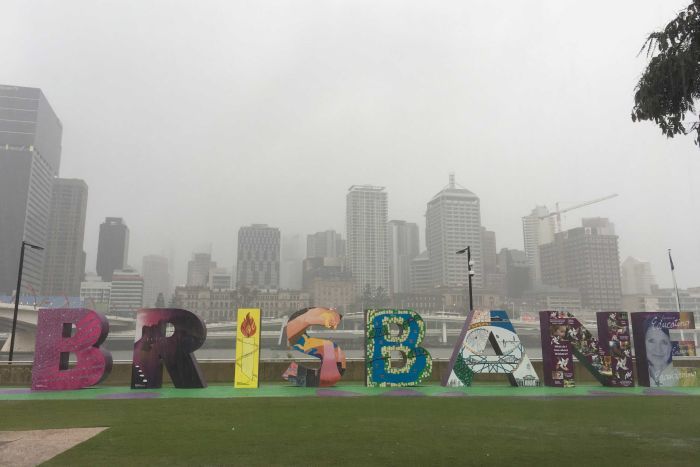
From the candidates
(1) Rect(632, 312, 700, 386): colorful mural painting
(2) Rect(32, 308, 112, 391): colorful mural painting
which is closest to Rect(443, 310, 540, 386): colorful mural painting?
(1) Rect(632, 312, 700, 386): colorful mural painting

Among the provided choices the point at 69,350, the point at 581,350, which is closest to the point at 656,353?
the point at 581,350

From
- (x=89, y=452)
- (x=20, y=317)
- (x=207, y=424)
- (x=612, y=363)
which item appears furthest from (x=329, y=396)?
(x=20, y=317)

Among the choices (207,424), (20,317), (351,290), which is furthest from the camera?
(351,290)

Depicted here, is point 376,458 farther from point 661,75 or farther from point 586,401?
point 586,401

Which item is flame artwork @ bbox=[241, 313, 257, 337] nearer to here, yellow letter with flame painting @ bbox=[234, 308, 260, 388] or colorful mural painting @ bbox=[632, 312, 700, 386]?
yellow letter with flame painting @ bbox=[234, 308, 260, 388]

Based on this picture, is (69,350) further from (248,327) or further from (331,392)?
(331,392)

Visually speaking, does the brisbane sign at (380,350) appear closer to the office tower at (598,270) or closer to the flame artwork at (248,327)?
the flame artwork at (248,327)

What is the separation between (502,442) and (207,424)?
672 cm

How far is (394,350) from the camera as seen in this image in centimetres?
2156

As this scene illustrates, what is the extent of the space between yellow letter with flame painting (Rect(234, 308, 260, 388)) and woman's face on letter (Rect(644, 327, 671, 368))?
55.1ft

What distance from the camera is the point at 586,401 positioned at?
1705 centimetres

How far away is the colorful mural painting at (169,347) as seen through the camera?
65.6 feet

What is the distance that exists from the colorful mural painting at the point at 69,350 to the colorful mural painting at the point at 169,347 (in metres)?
1.47

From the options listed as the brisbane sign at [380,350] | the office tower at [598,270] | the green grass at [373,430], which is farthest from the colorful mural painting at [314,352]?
the office tower at [598,270]
